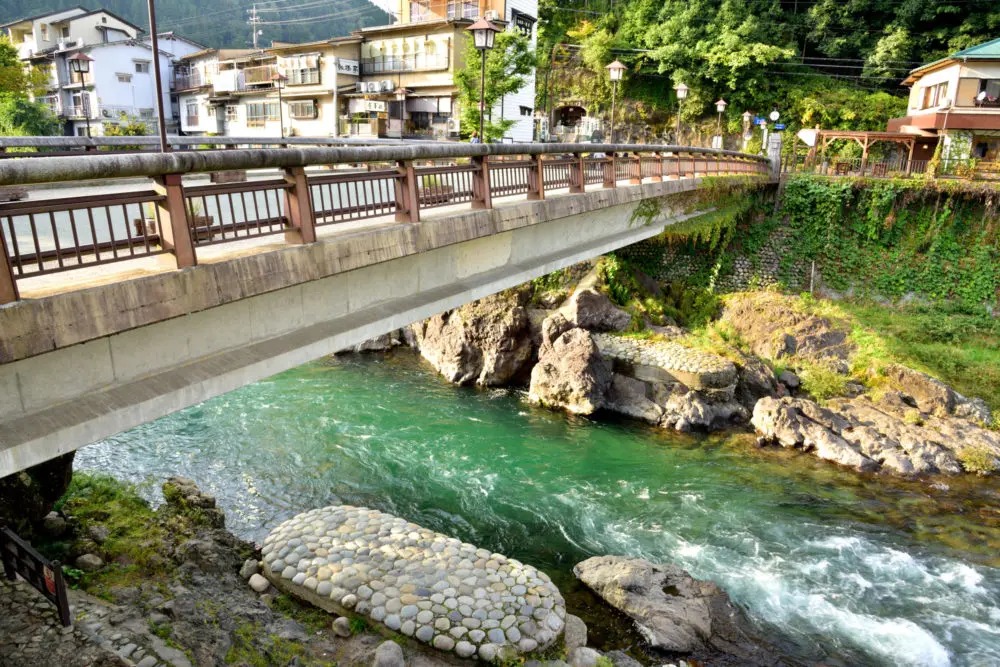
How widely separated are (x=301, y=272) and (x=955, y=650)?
10869 mm

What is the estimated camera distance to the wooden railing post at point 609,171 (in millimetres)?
13977

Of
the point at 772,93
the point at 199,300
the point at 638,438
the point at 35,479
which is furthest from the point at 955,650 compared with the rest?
the point at 772,93

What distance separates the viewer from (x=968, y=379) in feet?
60.2

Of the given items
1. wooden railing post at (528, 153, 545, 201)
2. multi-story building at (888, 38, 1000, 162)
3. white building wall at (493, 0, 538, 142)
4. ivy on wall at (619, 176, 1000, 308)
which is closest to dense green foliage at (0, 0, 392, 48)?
white building wall at (493, 0, 538, 142)

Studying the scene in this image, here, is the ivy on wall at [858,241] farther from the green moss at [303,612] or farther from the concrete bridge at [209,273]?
the green moss at [303,612]

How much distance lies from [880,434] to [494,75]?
813 inches

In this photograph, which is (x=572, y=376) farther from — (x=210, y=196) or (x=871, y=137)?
(x=871, y=137)

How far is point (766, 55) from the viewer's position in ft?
116

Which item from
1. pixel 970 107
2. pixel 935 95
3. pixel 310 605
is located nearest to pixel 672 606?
pixel 310 605

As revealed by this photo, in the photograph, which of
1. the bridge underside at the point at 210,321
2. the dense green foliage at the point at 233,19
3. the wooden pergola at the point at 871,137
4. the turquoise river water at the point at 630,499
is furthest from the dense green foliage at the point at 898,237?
the dense green foliage at the point at 233,19

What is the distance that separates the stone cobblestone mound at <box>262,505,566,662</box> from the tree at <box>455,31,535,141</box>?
791 inches

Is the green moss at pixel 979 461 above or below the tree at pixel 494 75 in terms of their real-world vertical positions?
below

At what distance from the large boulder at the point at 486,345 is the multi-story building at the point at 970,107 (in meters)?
21.7

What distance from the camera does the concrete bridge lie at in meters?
4.93
